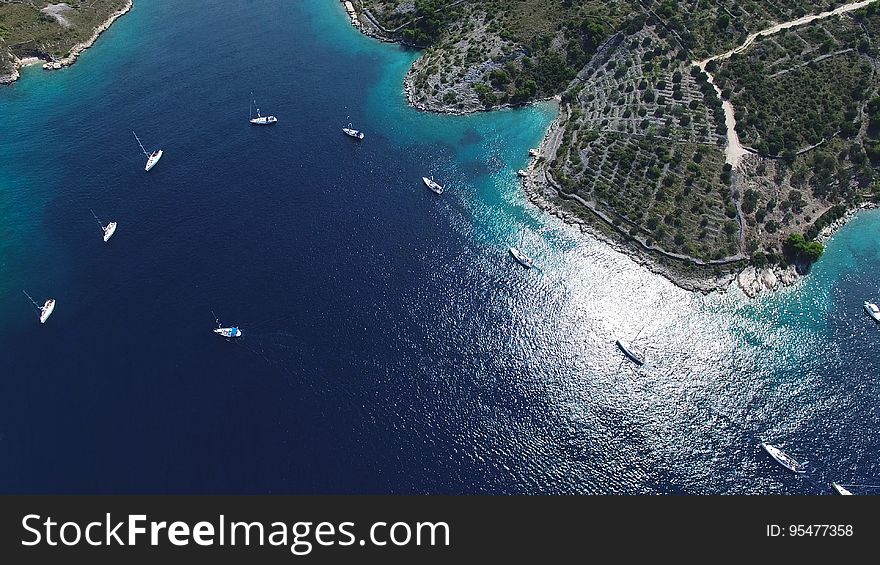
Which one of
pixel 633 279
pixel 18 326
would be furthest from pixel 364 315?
pixel 18 326

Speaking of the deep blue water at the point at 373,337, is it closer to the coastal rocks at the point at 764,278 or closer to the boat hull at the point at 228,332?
the boat hull at the point at 228,332

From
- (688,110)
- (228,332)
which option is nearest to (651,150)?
(688,110)

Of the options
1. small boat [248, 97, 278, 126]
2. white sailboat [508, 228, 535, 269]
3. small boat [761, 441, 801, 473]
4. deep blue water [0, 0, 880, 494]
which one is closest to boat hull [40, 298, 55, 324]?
deep blue water [0, 0, 880, 494]

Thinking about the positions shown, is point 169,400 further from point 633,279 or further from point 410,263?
point 633,279

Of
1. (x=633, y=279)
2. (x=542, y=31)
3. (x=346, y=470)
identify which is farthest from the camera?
(x=542, y=31)

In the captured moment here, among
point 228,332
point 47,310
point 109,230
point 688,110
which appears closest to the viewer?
point 228,332

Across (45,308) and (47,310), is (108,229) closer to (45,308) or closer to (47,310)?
(45,308)
